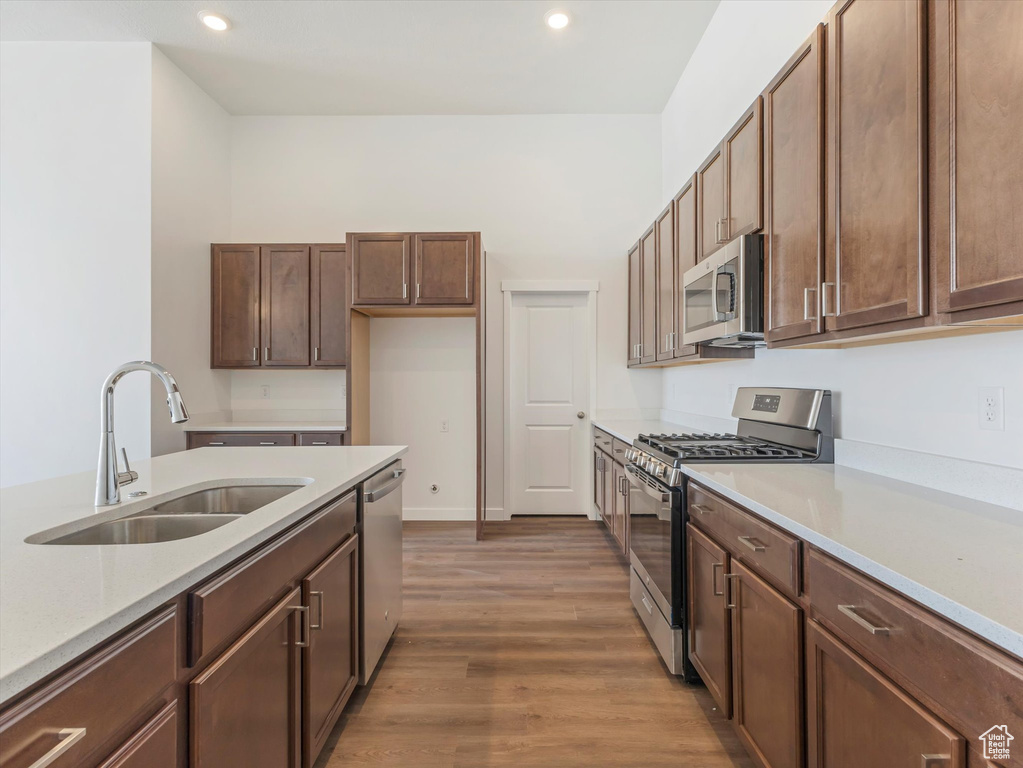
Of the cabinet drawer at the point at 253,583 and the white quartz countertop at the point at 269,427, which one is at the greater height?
the white quartz countertop at the point at 269,427

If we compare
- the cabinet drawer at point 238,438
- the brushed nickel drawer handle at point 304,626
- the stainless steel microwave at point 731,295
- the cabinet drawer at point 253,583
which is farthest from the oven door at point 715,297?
the cabinet drawer at point 238,438

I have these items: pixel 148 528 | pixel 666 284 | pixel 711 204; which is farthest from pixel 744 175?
pixel 148 528

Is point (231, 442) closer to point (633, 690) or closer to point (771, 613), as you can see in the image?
point (633, 690)

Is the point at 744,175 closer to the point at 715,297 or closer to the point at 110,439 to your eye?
the point at 715,297

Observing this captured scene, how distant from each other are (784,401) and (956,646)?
1.69m

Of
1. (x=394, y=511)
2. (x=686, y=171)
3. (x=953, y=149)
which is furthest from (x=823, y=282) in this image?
(x=686, y=171)

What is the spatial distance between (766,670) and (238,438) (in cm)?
381

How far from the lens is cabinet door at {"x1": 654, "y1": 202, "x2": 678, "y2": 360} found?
10.6 ft

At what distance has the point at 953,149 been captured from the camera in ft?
3.73

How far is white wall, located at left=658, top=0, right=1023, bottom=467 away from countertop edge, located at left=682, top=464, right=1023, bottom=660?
2.15 feet

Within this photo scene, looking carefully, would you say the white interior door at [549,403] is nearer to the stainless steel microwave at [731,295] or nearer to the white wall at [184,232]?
the stainless steel microwave at [731,295]

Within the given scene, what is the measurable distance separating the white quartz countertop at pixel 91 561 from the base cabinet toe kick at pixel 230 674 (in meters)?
0.05

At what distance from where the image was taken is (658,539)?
2256mm

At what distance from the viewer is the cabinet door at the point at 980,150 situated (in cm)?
100
